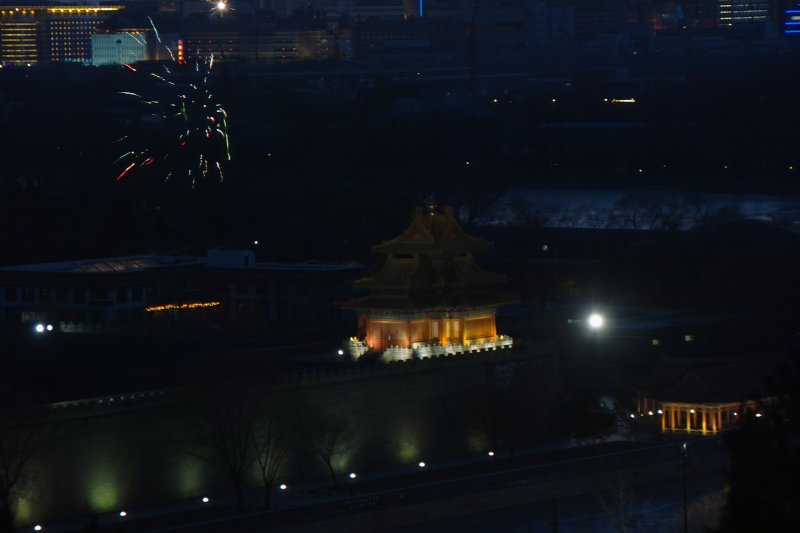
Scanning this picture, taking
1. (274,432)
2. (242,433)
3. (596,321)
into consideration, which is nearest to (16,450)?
(242,433)

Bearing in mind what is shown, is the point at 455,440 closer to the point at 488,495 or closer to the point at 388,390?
the point at 388,390

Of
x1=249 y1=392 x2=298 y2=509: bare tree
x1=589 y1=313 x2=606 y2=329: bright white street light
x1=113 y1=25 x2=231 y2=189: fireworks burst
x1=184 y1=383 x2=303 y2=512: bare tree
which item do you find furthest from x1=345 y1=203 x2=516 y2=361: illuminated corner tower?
x1=113 y1=25 x2=231 y2=189: fireworks burst

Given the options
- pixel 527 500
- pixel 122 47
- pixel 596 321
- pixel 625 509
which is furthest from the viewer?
pixel 122 47

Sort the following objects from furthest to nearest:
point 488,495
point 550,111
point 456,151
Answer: point 550,111 < point 456,151 < point 488,495

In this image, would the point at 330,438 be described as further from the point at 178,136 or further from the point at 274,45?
the point at 274,45

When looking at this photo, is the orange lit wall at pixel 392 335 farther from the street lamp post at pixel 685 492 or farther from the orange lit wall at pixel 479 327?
the street lamp post at pixel 685 492

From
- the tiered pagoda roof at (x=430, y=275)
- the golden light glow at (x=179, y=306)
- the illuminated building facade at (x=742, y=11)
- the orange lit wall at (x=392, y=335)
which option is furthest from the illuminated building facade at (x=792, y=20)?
the orange lit wall at (x=392, y=335)

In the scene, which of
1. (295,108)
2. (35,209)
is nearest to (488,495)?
(35,209)
